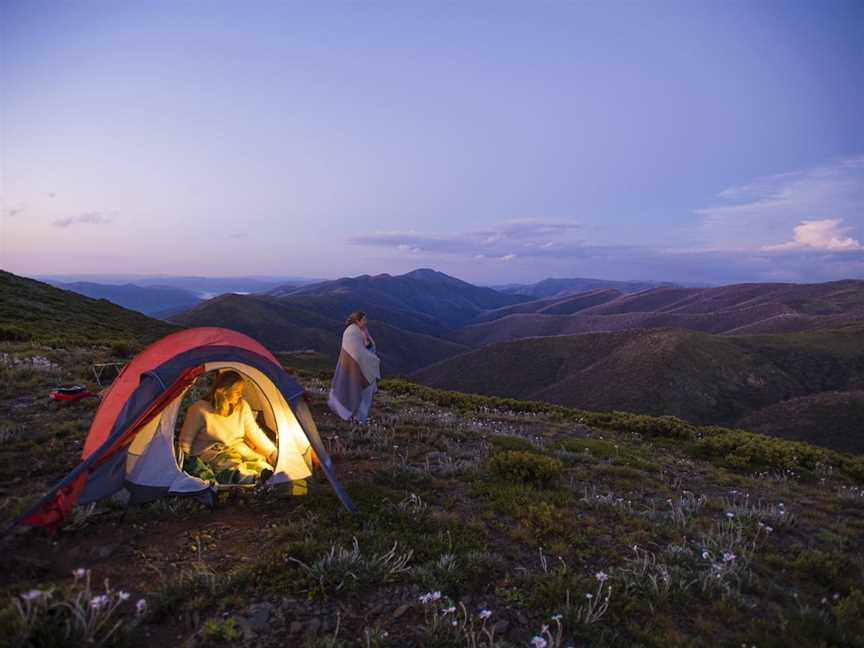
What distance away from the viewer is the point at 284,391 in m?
7.16

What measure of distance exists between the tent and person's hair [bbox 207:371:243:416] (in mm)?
290

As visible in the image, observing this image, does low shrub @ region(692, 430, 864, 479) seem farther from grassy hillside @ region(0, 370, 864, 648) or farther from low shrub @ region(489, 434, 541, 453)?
low shrub @ region(489, 434, 541, 453)

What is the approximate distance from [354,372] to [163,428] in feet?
15.1

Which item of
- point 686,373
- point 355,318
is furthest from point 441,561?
point 686,373

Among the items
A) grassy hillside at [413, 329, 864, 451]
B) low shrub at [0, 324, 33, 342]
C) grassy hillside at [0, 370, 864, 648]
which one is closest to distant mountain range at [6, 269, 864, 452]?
low shrub at [0, 324, 33, 342]

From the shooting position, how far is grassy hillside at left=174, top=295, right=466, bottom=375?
131m

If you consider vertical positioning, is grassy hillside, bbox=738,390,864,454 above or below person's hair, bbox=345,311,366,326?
below

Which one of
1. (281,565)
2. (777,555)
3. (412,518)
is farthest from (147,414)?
(777,555)

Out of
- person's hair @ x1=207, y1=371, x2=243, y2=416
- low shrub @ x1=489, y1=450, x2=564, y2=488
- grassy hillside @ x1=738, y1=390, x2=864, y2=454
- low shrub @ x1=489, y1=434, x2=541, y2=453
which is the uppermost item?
person's hair @ x1=207, y1=371, x2=243, y2=416

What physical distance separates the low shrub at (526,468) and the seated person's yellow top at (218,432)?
13.5 ft

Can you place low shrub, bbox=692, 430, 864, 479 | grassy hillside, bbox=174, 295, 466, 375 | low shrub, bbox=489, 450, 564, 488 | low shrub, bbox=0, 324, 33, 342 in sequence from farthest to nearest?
1. grassy hillside, bbox=174, 295, 466, 375
2. low shrub, bbox=0, 324, 33, 342
3. low shrub, bbox=692, 430, 864, 479
4. low shrub, bbox=489, 450, 564, 488

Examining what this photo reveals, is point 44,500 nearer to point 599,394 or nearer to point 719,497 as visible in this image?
point 719,497

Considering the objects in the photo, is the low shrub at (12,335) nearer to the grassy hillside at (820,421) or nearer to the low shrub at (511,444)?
the low shrub at (511,444)

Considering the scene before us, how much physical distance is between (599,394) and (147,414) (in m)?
69.4
